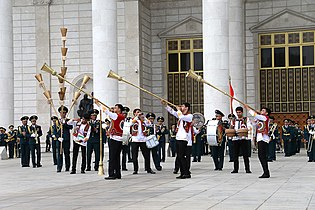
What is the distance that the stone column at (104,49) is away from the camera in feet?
90.2

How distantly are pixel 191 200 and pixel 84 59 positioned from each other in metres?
24.2

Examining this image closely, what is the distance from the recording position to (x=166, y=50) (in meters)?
34.8

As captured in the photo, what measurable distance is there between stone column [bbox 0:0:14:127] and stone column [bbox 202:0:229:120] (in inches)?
383

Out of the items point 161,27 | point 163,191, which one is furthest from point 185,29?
point 163,191

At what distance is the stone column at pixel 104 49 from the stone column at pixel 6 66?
14.8 ft

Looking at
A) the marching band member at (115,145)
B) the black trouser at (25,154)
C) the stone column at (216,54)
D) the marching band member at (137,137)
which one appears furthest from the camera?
the stone column at (216,54)

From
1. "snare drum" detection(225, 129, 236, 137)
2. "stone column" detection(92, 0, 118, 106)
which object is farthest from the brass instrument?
"stone column" detection(92, 0, 118, 106)

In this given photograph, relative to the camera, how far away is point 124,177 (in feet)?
54.6

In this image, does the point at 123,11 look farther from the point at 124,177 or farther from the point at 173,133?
the point at 124,177

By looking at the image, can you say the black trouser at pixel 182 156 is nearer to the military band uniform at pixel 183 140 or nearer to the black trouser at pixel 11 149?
the military band uniform at pixel 183 140

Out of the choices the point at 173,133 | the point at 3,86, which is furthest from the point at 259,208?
the point at 3,86

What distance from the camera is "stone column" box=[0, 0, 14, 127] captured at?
2897 centimetres

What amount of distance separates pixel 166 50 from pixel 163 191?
2263 centimetres

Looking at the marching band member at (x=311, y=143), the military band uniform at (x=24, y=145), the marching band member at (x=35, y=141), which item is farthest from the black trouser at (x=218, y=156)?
the military band uniform at (x=24, y=145)
